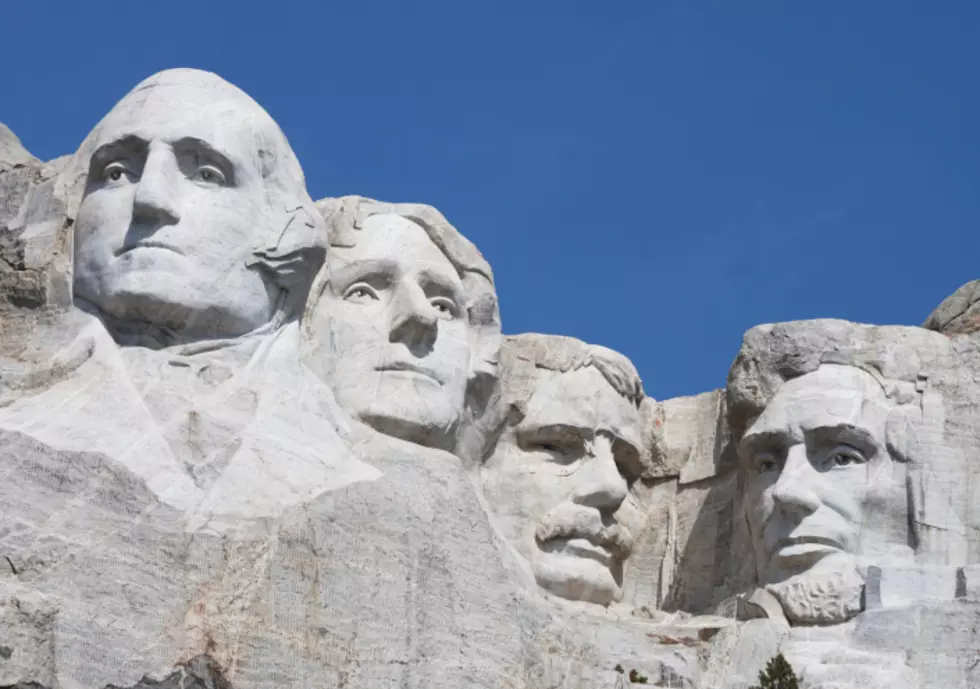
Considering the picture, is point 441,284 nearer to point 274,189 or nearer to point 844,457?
point 274,189

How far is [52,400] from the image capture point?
15516 millimetres

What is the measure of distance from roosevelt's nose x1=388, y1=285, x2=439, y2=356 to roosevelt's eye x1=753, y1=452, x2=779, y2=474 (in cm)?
199

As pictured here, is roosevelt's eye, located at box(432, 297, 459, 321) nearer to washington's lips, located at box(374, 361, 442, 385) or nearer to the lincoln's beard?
washington's lips, located at box(374, 361, 442, 385)

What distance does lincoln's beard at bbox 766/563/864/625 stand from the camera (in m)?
16.9

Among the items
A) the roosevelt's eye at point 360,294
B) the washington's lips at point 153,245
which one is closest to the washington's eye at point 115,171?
the washington's lips at point 153,245

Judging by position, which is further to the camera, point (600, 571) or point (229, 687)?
point (600, 571)

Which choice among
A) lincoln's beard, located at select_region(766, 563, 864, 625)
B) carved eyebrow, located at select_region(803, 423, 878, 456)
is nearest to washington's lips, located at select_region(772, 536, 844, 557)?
lincoln's beard, located at select_region(766, 563, 864, 625)

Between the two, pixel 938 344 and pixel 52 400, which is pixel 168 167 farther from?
pixel 938 344

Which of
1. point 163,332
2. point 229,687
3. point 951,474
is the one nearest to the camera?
point 229,687

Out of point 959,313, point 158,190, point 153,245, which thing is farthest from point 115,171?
point 959,313

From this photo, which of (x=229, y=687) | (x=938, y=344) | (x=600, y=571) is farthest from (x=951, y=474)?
(x=229, y=687)

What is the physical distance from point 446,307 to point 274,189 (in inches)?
56.7

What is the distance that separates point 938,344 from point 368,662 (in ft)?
14.6

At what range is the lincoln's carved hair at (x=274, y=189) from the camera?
16.3 m
